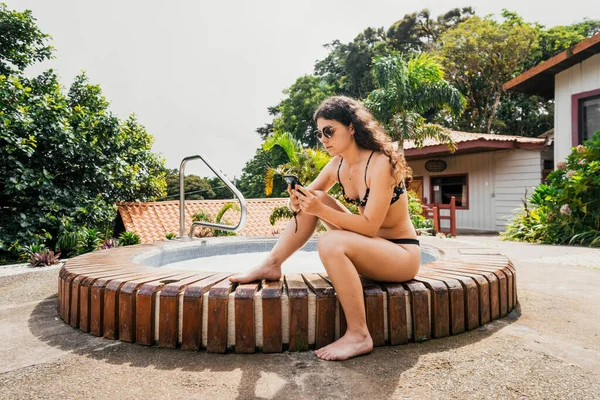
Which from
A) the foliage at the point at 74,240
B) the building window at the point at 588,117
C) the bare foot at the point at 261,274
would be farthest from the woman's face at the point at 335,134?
the building window at the point at 588,117

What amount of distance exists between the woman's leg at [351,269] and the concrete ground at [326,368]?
0.08m

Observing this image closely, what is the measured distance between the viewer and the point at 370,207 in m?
1.79

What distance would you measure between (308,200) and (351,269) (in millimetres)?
382

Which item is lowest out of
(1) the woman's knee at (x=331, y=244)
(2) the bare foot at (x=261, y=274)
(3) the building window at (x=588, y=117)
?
(2) the bare foot at (x=261, y=274)

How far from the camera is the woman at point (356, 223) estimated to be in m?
1.71

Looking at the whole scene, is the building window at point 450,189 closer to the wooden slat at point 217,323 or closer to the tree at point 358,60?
the wooden slat at point 217,323

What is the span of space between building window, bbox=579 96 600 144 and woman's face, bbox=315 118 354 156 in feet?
25.8

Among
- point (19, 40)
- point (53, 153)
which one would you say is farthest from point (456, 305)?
point (19, 40)

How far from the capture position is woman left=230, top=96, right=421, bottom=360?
1.71 m

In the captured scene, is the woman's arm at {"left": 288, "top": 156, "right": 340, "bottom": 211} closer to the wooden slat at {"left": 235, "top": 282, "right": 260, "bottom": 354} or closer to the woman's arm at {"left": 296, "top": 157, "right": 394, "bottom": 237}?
the woman's arm at {"left": 296, "top": 157, "right": 394, "bottom": 237}

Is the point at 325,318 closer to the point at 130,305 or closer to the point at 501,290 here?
the point at 130,305

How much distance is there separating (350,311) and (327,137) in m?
0.89

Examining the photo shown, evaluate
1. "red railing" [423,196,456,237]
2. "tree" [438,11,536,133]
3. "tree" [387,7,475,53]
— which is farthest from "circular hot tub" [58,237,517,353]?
"tree" [387,7,475,53]

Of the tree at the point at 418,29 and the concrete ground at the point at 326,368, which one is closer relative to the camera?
the concrete ground at the point at 326,368
